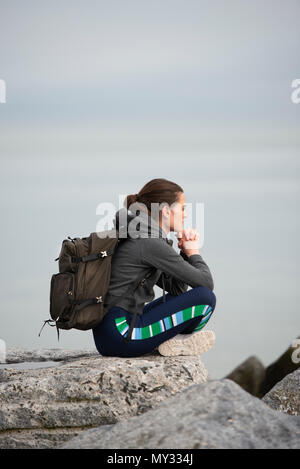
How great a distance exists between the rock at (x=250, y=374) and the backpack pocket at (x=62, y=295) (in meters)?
7.92

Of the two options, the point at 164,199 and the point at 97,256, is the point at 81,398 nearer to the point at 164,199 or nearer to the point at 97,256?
the point at 97,256

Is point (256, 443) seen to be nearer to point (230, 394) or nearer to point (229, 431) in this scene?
point (229, 431)

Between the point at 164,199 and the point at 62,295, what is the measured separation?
5.17 feet

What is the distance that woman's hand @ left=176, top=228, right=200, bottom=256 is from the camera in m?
7.09

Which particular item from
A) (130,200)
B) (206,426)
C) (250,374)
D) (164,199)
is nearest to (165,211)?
(164,199)

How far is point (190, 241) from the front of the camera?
7105 millimetres

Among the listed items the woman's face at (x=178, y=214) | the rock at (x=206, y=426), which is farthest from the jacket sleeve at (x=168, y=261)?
the rock at (x=206, y=426)

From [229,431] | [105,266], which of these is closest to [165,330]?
[105,266]

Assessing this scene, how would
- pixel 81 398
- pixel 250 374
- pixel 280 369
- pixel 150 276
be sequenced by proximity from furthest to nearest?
pixel 250 374, pixel 280 369, pixel 150 276, pixel 81 398

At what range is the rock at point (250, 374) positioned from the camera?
1379 cm
